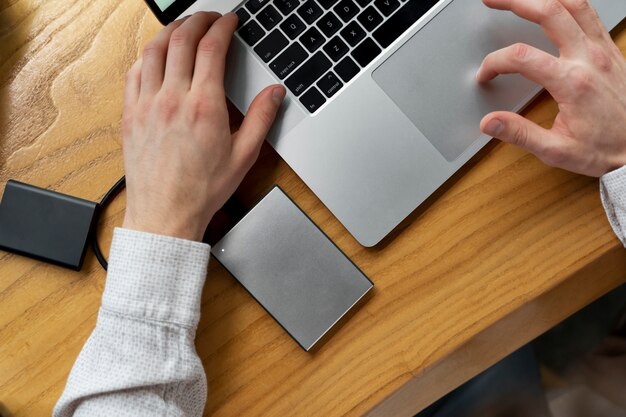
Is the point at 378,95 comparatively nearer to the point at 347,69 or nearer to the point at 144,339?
the point at 347,69

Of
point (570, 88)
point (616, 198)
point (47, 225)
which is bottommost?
point (616, 198)

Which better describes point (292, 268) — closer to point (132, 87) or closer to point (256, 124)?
point (256, 124)

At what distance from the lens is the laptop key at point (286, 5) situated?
0.66 m

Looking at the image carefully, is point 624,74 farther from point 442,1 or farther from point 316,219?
point 316,219

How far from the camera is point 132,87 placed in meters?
0.69

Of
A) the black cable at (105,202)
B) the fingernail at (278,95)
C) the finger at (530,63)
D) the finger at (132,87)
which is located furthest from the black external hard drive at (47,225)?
the finger at (530,63)

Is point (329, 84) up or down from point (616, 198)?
up

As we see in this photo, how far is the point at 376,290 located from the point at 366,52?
0.78 feet

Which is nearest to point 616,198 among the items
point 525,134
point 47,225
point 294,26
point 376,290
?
point 525,134

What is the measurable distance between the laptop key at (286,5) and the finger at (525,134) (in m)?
0.22

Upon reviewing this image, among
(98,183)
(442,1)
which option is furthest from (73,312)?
(442,1)

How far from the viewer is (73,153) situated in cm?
71

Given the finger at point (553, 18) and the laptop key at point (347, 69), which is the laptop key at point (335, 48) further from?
the finger at point (553, 18)

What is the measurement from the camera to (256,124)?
0.66 m
